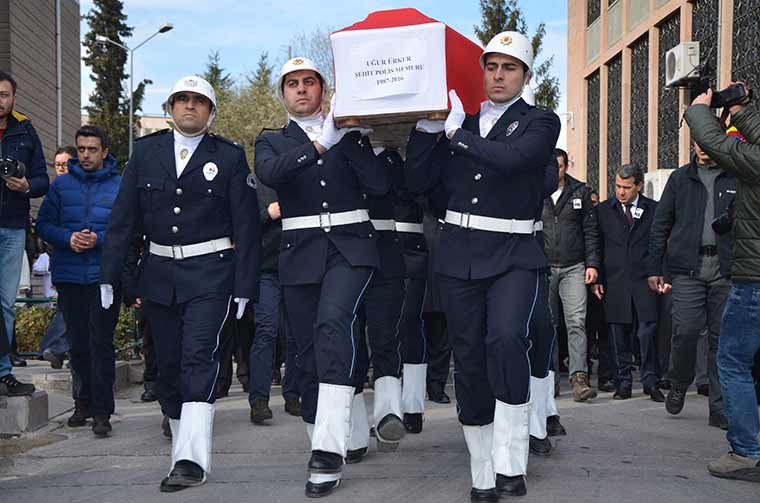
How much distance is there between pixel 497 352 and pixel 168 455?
2598 millimetres

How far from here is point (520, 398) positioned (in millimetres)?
5125

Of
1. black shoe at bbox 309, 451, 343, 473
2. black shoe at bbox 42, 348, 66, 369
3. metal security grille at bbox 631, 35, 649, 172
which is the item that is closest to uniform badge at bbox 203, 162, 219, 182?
black shoe at bbox 309, 451, 343, 473

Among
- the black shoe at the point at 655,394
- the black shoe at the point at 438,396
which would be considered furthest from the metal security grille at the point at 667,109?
the black shoe at the point at 438,396

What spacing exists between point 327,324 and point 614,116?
854 inches

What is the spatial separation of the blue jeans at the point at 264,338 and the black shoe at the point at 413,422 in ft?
4.18

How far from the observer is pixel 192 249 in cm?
580

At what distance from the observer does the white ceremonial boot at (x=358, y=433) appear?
6133mm

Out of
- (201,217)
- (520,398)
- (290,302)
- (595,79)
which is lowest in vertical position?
(520,398)

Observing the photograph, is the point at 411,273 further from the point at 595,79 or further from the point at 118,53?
the point at 118,53

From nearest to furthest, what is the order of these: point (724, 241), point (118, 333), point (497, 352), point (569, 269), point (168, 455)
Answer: point (497, 352) < point (168, 455) < point (724, 241) < point (569, 269) < point (118, 333)

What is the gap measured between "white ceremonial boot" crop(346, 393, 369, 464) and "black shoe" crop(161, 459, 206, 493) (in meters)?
1.00

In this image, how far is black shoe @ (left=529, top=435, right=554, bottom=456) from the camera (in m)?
6.33

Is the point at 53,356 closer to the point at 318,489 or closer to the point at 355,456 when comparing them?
the point at 355,456

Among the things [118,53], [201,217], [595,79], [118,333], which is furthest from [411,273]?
[118,53]
